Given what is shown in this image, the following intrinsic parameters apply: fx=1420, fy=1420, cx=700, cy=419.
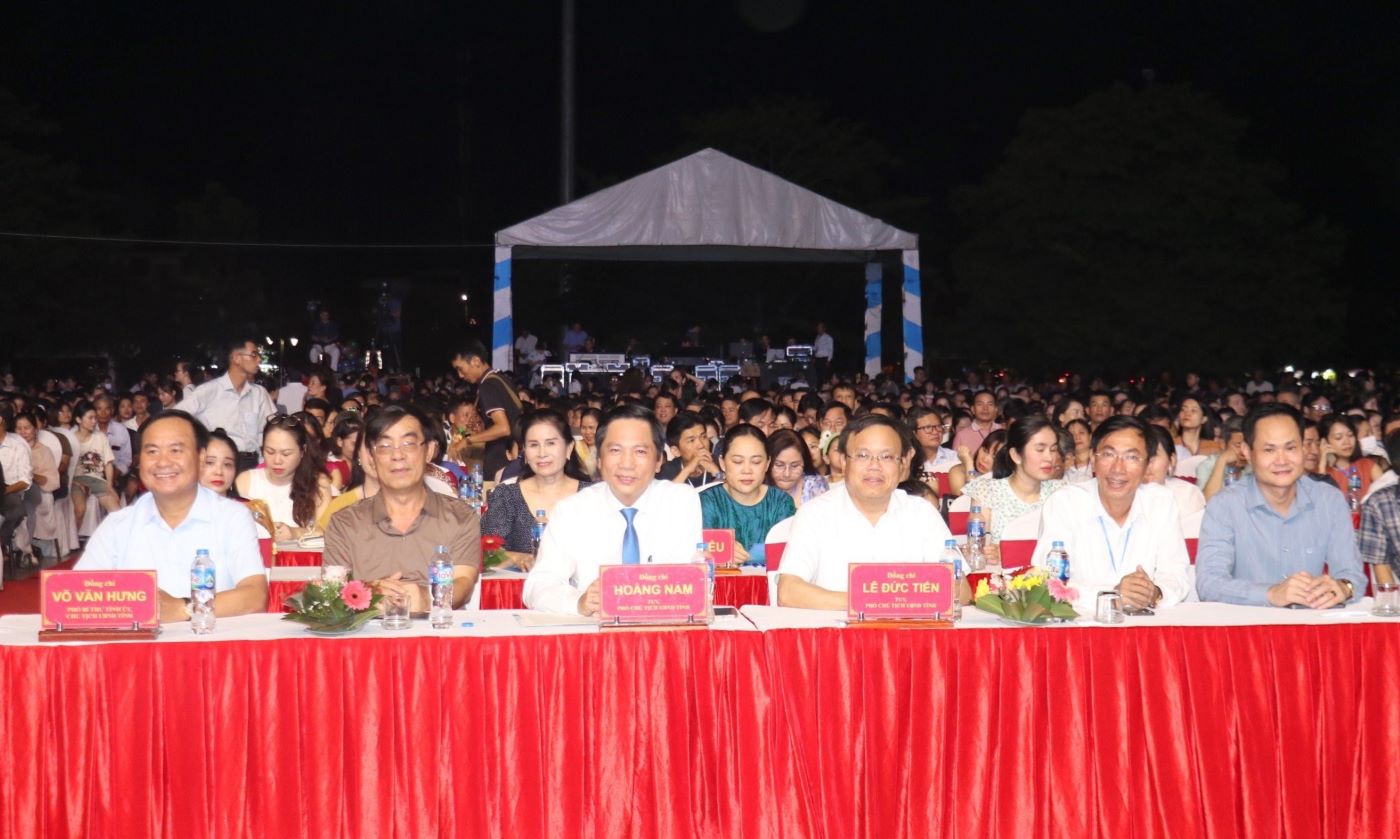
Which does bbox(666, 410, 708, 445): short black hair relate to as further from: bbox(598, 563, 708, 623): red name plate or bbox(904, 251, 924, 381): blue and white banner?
bbox(904, 251, 924, 381): blue and white banner

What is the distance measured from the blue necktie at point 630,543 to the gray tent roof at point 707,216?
980 cm

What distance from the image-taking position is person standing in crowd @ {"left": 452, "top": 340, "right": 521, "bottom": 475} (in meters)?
8.73

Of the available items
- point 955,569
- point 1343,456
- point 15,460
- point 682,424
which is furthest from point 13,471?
point 1343,456

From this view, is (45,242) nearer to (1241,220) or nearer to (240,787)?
(1241,220)

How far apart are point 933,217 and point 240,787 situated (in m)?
32.7

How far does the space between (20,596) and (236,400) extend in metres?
1.74

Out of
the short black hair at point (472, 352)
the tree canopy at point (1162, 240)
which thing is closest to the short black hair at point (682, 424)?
the short black hair at point (472, 352)

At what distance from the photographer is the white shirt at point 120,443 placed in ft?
38.6

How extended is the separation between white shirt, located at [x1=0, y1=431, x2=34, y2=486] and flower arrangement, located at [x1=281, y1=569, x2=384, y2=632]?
6.31 m

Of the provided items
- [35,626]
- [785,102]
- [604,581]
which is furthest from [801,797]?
[785,102]

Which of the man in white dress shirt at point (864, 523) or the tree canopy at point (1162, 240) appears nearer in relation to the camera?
the man in white dress shirt at point (864, 523)

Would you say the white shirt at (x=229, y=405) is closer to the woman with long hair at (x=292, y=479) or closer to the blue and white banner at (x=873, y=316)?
the woman with long hair at (x=292, y=479)

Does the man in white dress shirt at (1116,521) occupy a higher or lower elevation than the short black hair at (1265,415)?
lower

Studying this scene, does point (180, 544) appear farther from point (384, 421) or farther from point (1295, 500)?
point (1295, 500)
